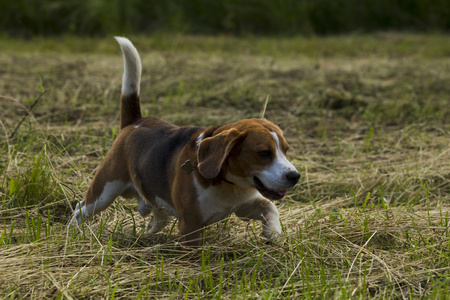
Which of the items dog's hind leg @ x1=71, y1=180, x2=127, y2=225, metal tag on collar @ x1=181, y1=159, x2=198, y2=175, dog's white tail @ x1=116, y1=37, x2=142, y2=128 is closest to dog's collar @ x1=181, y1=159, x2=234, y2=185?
metal tag on collar @ x1=181, y1=159, x2=198, y2=175

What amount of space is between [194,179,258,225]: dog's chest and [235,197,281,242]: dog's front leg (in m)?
0.12

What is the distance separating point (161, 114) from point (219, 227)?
3.14m

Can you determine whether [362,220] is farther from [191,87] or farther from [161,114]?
[191,87]

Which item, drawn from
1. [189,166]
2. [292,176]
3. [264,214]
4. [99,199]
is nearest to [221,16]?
[99,199]

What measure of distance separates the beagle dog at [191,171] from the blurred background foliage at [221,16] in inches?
338

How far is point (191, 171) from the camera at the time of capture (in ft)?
10.3

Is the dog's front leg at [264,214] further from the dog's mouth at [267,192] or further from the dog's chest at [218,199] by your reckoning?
the dog's mouth at [267,192]

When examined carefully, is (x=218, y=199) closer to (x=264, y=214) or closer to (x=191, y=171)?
(x=191, y=171)

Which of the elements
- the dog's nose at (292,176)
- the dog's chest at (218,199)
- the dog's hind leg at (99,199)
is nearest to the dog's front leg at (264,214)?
the dog's chest at (218,199)

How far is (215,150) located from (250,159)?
190 mm

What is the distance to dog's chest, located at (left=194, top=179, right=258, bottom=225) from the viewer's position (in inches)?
123

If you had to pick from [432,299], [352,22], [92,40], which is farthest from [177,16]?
[432,299]

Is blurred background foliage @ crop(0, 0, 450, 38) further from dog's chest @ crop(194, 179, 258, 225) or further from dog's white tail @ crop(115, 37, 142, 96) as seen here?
dog's chest @ crop(194, 179, 258, 225)

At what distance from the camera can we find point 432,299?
256cm
